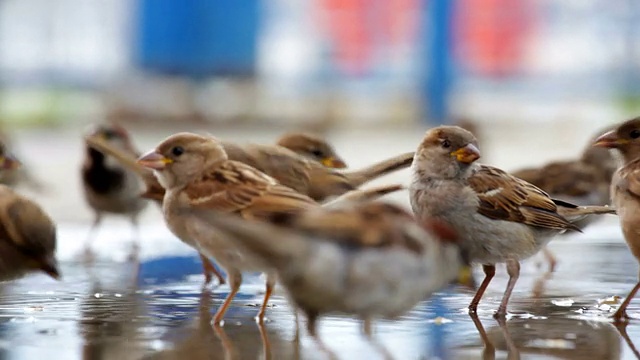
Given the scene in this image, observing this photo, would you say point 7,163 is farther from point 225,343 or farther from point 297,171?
point 225,343


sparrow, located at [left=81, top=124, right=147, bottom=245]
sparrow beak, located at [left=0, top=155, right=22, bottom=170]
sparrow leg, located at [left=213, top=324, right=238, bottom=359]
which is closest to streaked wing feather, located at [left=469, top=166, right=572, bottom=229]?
sparrow leg, located at [left=213, top=324, right=238, bottom=359]

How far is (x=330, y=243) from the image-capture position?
467 cm

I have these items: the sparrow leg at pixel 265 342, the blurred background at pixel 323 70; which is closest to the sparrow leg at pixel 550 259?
the sparrow leg at pixel 265 342

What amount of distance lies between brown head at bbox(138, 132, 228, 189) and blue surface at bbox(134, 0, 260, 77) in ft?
49.8

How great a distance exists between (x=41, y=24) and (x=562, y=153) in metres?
9.22

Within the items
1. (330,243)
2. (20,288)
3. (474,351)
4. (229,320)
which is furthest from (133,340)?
(20,288)

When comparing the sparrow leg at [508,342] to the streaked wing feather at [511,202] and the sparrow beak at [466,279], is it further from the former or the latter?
the sparrow beak at [466,279]

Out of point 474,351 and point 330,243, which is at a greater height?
point 330,243

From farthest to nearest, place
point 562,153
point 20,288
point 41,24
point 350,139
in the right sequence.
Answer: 1. point 41,24
2. point 350,139
3. point 562,153
4. point 20,288

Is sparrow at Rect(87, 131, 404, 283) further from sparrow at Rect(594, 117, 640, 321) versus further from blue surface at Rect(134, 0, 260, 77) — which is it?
blue surface at Rect(134, 0, 260, 77)

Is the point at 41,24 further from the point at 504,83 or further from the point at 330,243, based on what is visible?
the point at 330,243

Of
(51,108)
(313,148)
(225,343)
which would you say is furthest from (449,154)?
(51,108)

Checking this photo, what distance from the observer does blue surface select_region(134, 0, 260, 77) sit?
70.1ft

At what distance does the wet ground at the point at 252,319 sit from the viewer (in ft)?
16.3
